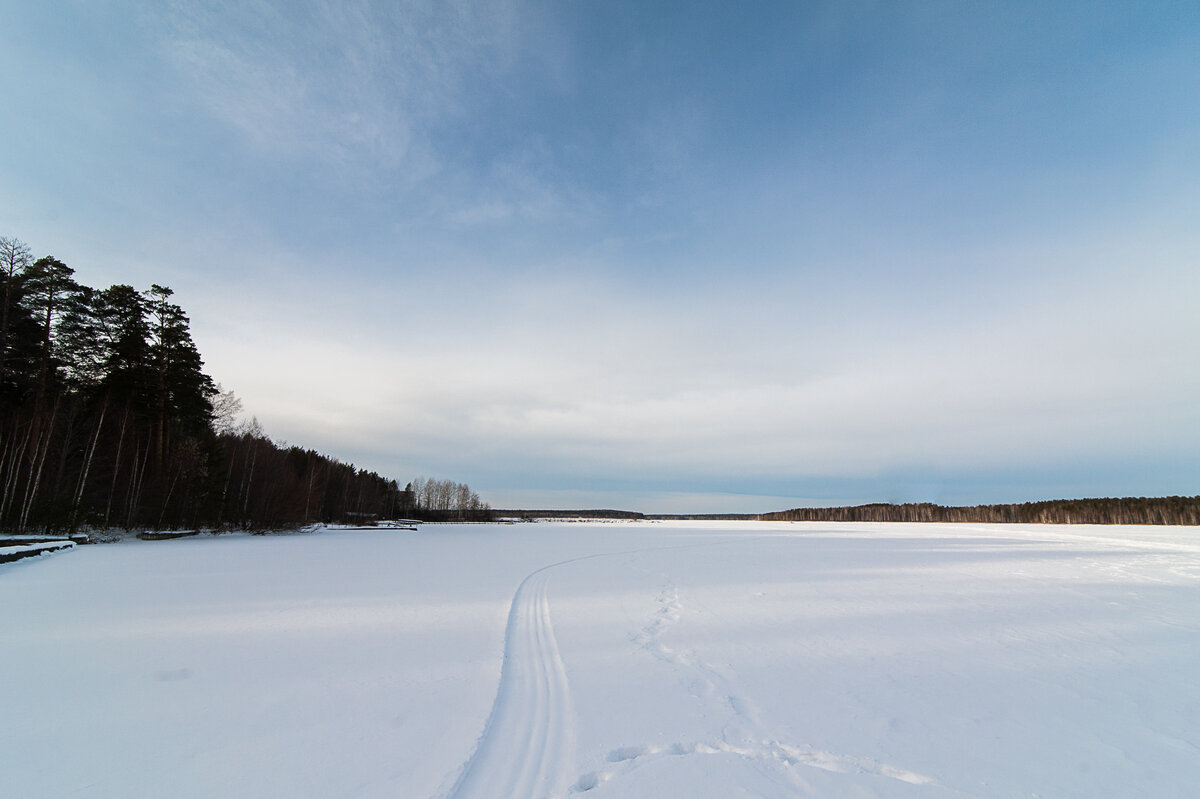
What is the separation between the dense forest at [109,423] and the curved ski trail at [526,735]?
84.7ft

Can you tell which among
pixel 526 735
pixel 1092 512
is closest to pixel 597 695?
→ pixel 526 735

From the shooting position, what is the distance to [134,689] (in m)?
4.60

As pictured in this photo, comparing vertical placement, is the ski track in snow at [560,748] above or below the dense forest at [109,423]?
below

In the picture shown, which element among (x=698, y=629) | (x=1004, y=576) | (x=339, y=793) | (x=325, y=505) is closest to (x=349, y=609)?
(x=698, y=629)

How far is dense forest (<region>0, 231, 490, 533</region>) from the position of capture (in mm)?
21078

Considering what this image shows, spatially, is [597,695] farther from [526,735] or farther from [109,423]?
[109,423]

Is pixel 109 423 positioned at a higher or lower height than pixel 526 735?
higher

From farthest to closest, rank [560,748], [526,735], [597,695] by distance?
[597,695]
[526,735]
[560,748]

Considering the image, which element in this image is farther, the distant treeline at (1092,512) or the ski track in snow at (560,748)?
the distant treeline at (1092,512)

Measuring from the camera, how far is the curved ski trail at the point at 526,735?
307 cm

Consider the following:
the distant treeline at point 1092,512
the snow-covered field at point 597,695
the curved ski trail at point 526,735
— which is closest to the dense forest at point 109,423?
the snow-covered field at point 597,695

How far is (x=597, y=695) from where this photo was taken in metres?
4.63

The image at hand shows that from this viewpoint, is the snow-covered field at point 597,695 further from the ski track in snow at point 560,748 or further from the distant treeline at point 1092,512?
the distant treeline at point 1092,512

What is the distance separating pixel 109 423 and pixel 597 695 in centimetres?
3197
